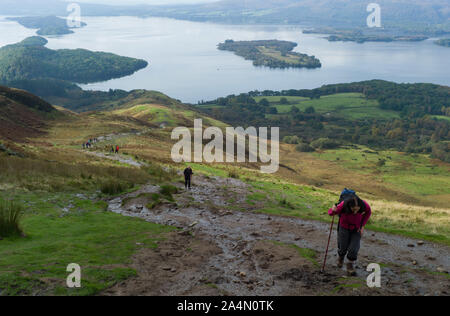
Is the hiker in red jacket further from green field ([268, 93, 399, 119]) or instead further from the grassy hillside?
green field ([268, 93, 399, 119])

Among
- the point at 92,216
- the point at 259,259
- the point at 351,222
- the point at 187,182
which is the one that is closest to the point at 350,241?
the point at 351,222

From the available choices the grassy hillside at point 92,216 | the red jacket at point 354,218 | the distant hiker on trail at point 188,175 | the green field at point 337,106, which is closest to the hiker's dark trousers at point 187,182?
the distant hiker on trail at point 188,175

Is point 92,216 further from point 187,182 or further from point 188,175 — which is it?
point 187,182

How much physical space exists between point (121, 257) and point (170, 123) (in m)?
76.3

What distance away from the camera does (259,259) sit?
1048 centimetres

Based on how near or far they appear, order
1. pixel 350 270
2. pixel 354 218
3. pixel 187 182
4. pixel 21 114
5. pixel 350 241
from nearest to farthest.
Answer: pixel 354 218, pixel 350 270, pixel 350 241, pixel 187 182, pixel 21 114

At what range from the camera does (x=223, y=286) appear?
8.42 metres

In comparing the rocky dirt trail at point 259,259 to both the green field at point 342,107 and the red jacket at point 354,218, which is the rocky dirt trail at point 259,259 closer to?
the red jacket at point 354,218

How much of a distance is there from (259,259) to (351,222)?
2876 millimetres

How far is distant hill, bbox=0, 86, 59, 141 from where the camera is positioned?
44.3 m

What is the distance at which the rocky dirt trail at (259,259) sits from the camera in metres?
8.22

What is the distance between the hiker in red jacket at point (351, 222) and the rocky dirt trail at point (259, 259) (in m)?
0.59

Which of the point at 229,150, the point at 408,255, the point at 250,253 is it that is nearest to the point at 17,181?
the point at 250,253
